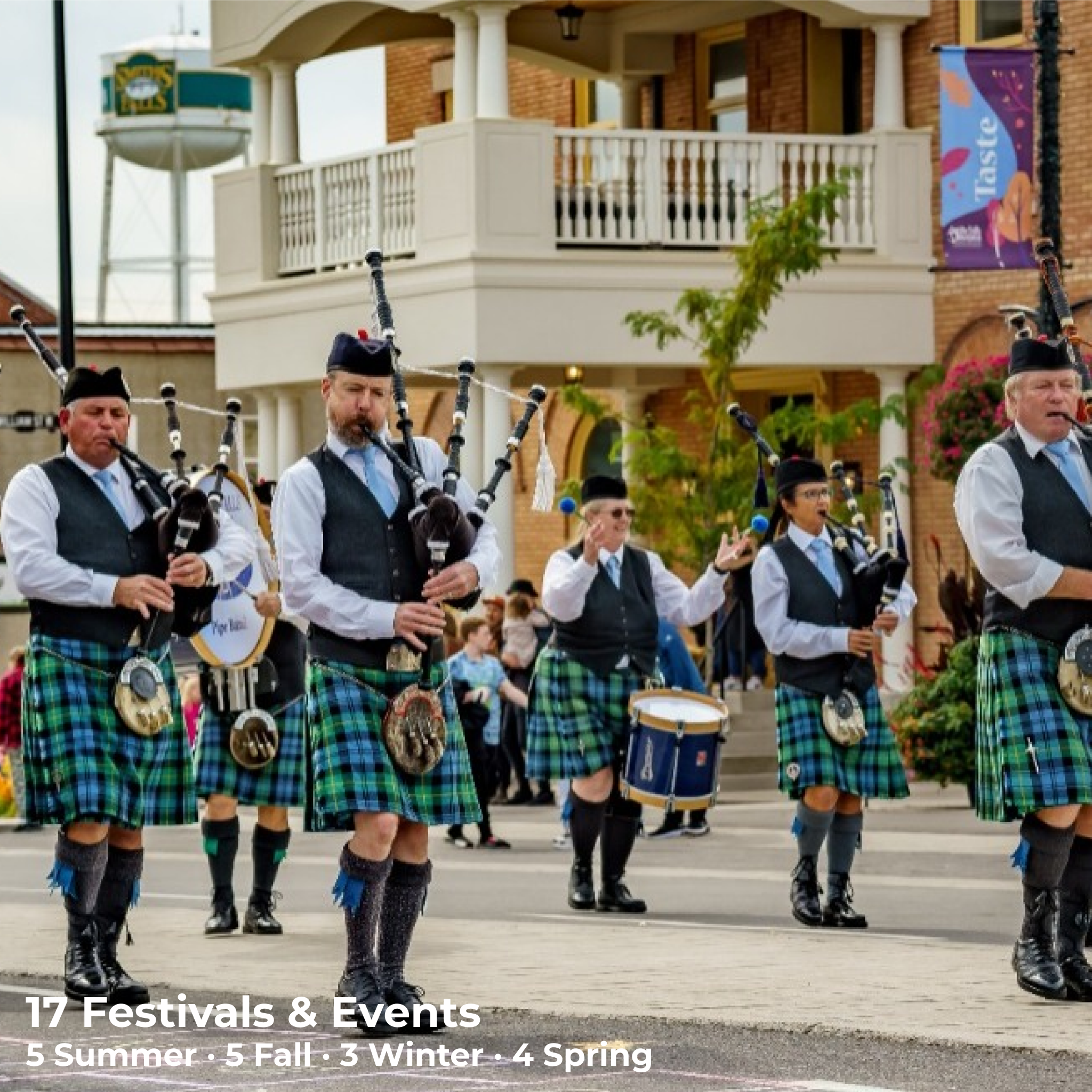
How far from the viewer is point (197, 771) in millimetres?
14031

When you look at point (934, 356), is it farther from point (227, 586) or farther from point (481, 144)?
point (227, 586)

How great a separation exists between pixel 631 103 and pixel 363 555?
22.2 metres

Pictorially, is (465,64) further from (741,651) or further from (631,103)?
(741,651)

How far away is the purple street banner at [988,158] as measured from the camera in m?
25.1

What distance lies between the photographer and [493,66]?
27.7 m

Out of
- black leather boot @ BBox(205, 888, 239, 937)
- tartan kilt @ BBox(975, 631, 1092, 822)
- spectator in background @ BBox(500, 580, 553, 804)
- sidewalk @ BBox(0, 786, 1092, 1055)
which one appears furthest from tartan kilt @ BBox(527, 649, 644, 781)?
spectator in background @ BBox(500, 580, 553, 804)

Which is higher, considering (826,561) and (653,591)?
(826,561)

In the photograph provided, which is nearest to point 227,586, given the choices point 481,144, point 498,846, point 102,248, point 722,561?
point 722,561

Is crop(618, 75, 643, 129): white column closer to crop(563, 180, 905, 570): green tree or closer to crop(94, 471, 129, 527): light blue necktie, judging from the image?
crop(563, 180, 905, 570): green tree

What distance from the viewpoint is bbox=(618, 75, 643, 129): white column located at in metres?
31.8

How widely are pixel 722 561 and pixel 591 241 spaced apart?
1410cm

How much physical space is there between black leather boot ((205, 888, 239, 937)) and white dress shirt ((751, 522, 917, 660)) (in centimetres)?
251

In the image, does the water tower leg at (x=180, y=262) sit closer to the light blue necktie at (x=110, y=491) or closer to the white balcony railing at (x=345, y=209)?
the white balcony railing at (x=345, y=209)

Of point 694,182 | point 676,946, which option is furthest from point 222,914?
point 694,182
